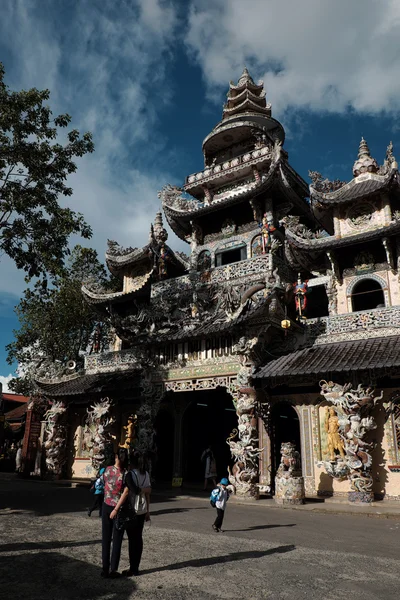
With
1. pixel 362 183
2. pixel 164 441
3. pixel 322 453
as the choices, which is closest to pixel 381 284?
pixel 362 183

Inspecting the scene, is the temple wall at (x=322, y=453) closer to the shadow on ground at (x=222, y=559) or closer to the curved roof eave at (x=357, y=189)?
the shadow on ground at (x=222, y=559)

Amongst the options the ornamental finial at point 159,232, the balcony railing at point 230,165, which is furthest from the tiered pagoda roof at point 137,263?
the balcony railing at point 230,165

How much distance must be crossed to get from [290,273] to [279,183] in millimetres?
4594

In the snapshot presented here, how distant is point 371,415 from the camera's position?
1382cm

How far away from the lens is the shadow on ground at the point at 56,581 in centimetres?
471

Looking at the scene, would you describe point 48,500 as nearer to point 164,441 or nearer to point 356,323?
point 164,441

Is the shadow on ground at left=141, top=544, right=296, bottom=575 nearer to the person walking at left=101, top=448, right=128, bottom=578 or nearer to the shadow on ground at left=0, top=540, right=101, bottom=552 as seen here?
the person walking at left=101, top=448, right=128, bottom=578

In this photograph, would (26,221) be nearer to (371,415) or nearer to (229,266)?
(229,266)

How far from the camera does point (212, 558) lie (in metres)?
6.41

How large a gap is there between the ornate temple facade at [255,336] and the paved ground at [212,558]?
381 cm

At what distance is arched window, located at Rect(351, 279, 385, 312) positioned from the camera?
17484mm

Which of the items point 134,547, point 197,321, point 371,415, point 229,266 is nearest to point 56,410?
point 197,321

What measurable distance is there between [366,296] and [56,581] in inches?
659

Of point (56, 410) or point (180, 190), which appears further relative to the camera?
point (180, 190)
